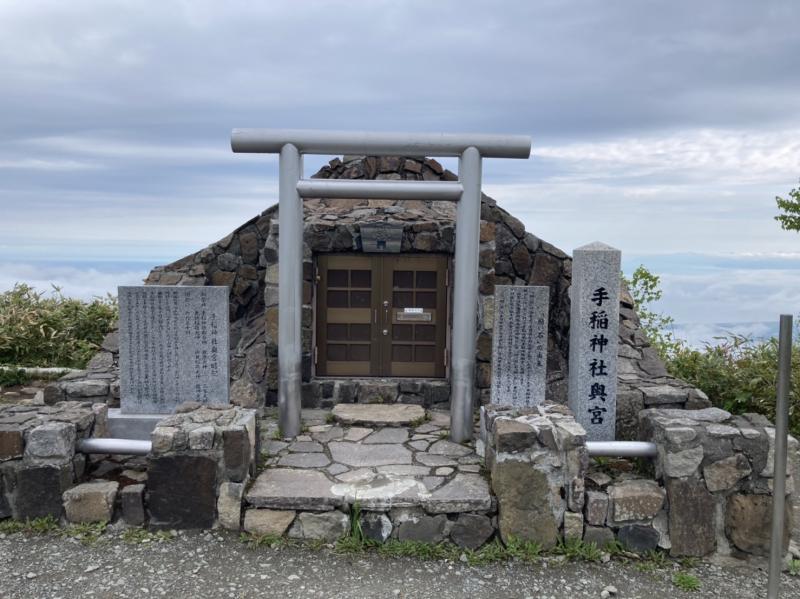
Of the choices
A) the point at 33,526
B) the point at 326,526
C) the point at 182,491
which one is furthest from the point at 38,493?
the point at 326,526

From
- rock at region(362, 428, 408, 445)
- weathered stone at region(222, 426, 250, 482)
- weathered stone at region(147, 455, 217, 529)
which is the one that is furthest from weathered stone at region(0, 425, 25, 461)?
rock at region(362, 428, 408, 445)

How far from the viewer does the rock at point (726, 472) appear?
521 cm

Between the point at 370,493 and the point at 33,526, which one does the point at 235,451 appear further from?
the point at 33,526

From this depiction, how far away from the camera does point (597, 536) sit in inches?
207

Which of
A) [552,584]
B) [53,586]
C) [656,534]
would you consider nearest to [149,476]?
[53,586]

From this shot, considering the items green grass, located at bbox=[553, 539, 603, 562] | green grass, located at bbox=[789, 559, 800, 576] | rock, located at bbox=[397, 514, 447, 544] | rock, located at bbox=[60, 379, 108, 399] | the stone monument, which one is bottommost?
green grass, located at bbox=[789, 559, 800, 576]

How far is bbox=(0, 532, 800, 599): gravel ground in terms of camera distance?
15.2ft

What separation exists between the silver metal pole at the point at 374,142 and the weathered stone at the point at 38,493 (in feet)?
12.2

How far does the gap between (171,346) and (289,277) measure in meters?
1.63

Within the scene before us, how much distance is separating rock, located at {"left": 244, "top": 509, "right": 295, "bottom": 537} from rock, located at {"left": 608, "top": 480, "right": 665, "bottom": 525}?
2741mm

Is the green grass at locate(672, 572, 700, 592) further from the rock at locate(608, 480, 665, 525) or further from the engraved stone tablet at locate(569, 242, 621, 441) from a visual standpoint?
the engraved stone tablet at locate(569, 242, 621, 441)

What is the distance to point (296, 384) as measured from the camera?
Result: 7.01m

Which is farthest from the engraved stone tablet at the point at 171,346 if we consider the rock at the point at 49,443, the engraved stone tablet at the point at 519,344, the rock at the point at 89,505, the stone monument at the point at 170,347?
the engraved stone tablet at the point at 519,344

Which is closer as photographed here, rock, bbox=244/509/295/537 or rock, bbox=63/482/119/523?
rock, bbox=244/509/295/537
